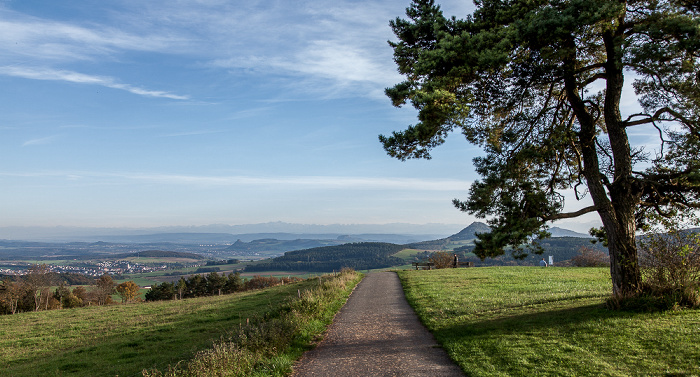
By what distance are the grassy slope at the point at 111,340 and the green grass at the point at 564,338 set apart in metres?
6.25

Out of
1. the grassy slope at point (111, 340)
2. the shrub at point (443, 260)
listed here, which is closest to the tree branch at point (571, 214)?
the grassy slope at point (111, 340)

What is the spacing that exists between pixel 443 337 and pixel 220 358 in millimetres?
5812

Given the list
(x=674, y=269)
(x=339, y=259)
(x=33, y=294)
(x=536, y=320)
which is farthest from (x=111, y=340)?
(x=339, y=259)

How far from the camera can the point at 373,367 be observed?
8773 millimetres

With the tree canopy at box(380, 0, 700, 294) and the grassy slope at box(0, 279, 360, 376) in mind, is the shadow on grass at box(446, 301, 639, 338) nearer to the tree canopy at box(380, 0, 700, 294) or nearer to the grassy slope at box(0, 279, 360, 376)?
the tree canopy at box(380, 0, 700, 294)

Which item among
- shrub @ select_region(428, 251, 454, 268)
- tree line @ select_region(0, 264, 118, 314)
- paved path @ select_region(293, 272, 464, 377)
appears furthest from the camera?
shrub @ select_region(428, 251, 454, 268)

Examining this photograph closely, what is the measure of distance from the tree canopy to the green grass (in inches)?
77.4

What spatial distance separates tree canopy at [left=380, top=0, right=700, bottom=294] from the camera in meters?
10.7

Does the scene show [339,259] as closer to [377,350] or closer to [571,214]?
[571,214]

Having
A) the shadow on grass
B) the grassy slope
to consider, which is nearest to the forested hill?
the grassy slope

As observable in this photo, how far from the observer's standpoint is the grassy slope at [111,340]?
13109 millimetres

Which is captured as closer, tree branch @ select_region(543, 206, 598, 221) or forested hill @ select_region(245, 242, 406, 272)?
tree branch @ select_region(543, 206, 598, 221)

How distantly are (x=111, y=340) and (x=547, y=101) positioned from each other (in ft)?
66.4

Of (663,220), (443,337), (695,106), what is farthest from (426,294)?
(695,106)
